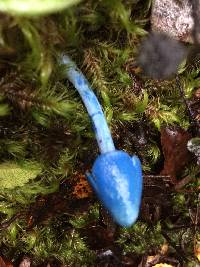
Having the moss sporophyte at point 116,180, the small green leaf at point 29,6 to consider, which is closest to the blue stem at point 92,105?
the moss sporophyte at point 116,180

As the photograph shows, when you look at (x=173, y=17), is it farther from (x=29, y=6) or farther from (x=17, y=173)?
(x=17, y=173)

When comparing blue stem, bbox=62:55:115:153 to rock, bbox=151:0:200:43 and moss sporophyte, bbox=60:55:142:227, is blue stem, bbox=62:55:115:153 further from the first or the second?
rock, bbox=151:0:200:43

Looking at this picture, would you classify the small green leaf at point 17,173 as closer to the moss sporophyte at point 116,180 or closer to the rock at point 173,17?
the moss sporophyte at point 116,180

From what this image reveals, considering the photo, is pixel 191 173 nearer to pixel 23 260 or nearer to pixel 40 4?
pixel 23 260

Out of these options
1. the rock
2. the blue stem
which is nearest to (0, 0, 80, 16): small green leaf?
the blue stem

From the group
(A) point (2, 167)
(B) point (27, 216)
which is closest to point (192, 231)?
(B) point (27, 216)

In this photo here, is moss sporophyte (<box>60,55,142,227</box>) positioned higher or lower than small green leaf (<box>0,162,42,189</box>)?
higher

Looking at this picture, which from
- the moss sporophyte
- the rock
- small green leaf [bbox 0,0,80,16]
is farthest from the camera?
the rock

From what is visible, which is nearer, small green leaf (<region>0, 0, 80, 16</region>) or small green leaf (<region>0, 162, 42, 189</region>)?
small green leaf (<region>0, 0, 80, 16</region>)

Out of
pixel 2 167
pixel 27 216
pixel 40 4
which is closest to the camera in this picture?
pixel 40 4
